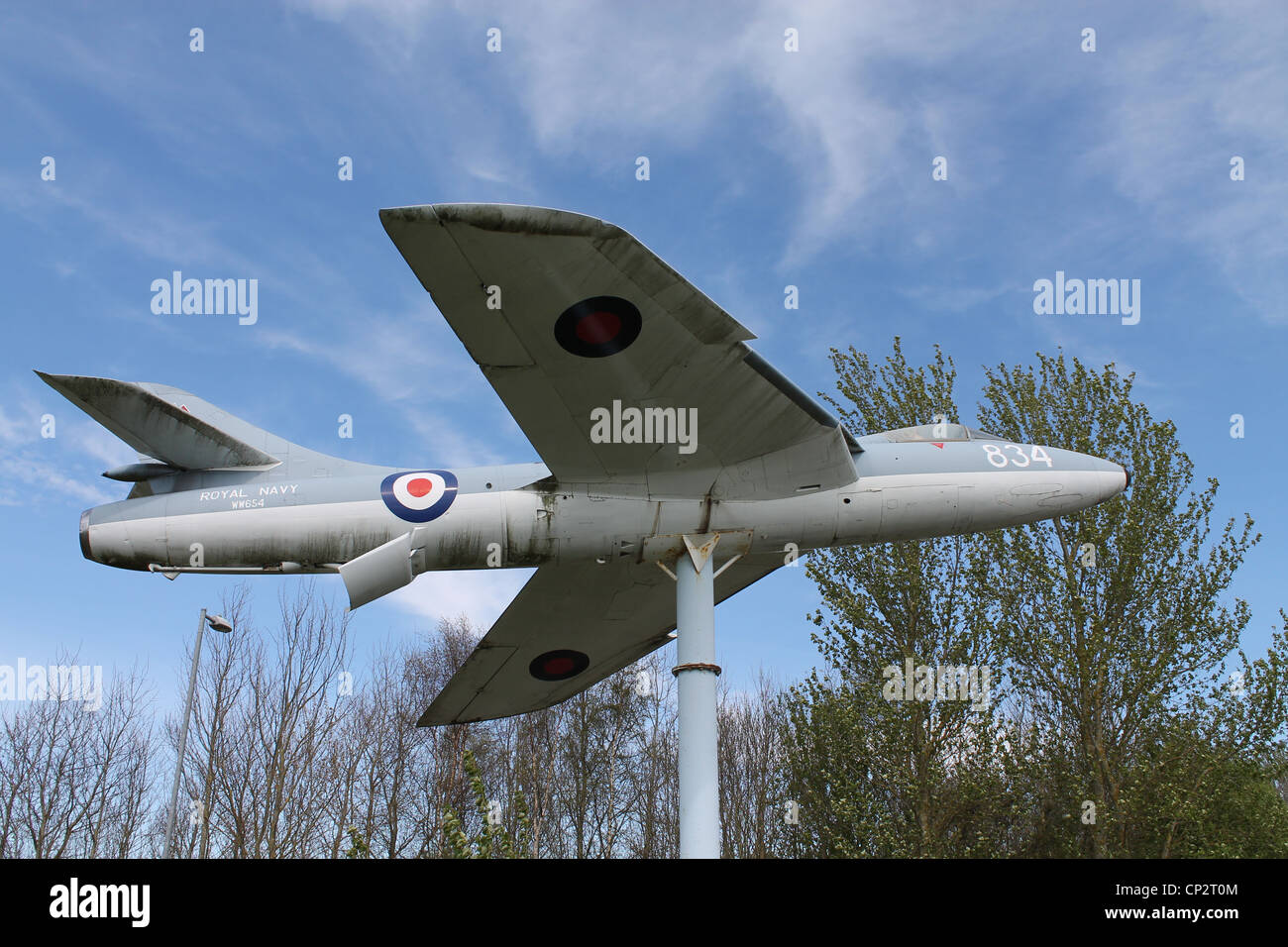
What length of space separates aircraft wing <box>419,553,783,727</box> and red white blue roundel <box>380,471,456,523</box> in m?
3.05

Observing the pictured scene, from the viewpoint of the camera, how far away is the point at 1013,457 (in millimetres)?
13914

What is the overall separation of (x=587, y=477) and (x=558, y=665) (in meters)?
5.29

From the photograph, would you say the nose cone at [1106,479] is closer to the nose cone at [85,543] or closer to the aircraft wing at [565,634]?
the aircraft wing at [565,634]

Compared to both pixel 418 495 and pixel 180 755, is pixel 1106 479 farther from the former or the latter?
pixel 180 755

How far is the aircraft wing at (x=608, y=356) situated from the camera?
31.8 feet

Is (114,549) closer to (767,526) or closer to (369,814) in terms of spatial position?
(767,526)

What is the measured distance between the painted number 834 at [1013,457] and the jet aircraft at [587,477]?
0.04 metres

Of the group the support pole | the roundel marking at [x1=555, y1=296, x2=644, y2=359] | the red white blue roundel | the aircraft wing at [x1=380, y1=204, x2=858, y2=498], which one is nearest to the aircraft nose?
the aircraft wing at [x1=380, y1=204, x2=858, y2=498]

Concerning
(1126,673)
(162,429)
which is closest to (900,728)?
(1126,673)

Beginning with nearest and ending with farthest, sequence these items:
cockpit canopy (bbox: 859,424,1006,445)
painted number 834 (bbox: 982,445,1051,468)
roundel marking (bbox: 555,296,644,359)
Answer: roundel marking (bbox: 555,296,644,359)
painted number 834 (bbox: 982,445,1051,468)
cockpit canopy (bbox: 859,424,1006,445)

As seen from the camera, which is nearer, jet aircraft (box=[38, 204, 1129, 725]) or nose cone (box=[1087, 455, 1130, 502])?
jet aircraft (box=[38, 204, 1129, 725])

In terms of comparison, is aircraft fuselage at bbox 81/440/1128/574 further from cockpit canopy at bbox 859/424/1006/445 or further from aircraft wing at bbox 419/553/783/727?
aircraft wing at bbox 419/553/783/727

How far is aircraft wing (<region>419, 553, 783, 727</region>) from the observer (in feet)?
51.0
